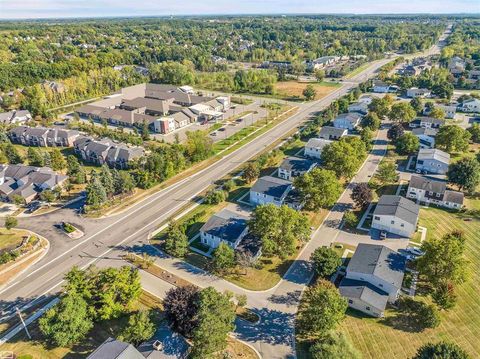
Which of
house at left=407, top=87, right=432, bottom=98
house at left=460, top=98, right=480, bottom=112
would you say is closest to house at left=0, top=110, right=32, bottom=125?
house at left=407, top=87, right=432, bottom=98

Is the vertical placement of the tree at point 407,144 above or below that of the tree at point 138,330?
above

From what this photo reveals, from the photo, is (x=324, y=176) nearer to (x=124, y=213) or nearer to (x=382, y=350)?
(x=382, y=350)

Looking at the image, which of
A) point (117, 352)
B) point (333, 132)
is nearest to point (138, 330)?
point (117, 352)

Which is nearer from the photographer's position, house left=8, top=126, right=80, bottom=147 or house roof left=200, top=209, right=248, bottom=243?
house roof left=200, top=209, right=248, bottom=243

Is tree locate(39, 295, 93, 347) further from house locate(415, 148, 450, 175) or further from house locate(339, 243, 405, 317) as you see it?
house locate(415, 148, 450, 175)

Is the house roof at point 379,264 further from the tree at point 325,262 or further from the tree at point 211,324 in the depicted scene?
the tree at point 211,324

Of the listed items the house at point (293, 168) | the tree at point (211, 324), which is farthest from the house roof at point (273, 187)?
the tree at point (211, 324)

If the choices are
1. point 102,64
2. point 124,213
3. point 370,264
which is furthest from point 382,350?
point 102,64

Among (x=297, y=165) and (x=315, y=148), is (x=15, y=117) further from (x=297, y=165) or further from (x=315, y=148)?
(x=315, y=148)
